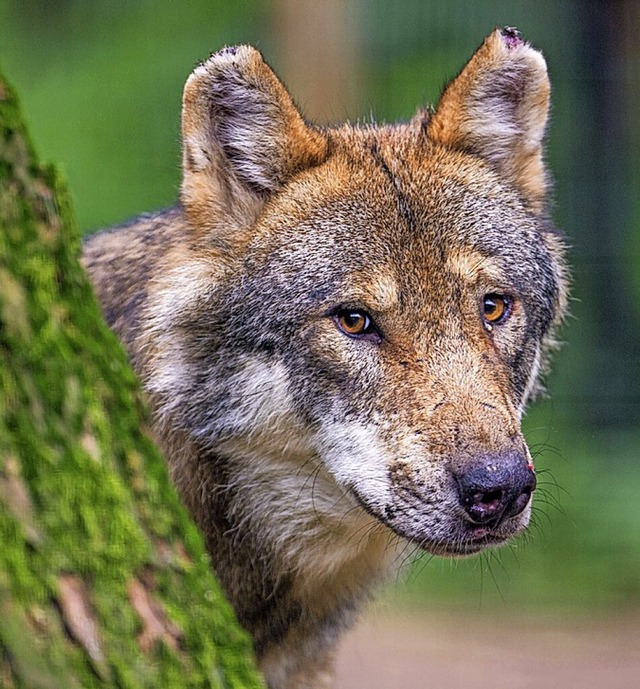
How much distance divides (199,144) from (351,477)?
1.34 meters

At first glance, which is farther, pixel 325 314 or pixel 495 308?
pixel 495 308

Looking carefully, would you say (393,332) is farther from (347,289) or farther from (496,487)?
(496,487)

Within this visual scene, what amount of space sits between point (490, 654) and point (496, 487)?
462cm

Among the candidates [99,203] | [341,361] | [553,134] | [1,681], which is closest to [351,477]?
[341,361]

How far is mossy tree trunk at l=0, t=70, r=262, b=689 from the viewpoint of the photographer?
1960 mm

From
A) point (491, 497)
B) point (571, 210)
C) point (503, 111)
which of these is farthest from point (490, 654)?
point (491, 497)

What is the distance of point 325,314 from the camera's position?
3.93 metres

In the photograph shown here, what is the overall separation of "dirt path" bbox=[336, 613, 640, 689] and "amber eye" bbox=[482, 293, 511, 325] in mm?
3426

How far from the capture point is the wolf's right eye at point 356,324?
3.89 meters

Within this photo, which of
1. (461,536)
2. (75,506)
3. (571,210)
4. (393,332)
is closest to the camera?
(75,506)

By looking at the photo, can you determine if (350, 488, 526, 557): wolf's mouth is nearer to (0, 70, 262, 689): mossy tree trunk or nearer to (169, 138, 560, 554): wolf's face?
(169, 138, 560, 554): wolf's face

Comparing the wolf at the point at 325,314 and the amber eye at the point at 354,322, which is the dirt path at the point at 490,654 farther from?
the amber eye at the point at 354,322

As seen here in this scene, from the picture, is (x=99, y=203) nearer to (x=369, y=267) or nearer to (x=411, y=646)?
(x=411, y=646)

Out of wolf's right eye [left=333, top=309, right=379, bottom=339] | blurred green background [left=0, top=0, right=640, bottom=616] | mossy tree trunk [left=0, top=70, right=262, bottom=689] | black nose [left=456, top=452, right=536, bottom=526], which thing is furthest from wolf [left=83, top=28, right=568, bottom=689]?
blurred green background [left=0, top=0, right=640, bottom=616]
